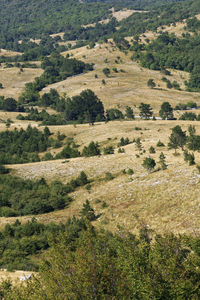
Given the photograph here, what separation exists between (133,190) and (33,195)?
1644 centimetres

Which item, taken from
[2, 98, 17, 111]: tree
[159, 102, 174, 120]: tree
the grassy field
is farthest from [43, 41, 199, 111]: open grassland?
the grassy field

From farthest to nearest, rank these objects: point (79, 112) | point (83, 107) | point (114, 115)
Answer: point (114, 115)
point (79, 112)
point (83, 107)

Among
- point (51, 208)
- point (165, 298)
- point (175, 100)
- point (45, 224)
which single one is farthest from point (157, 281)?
point (175, 100)

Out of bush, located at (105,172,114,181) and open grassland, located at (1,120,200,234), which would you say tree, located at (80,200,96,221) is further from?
bush, located at (105,172,114,181)

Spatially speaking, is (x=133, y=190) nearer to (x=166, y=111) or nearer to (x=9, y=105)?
(x=166, y=111)

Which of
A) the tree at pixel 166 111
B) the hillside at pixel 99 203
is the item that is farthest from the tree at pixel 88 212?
the tree at pixel 166 111

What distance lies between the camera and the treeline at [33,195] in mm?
52438

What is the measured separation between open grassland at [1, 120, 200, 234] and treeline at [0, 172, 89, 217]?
1717mm

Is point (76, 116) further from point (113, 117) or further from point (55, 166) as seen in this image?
point (55, 166)

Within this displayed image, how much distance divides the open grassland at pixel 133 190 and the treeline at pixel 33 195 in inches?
67.6

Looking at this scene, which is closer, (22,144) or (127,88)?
(22,144)

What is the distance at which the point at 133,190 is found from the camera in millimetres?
50375

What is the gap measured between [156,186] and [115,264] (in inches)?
1093

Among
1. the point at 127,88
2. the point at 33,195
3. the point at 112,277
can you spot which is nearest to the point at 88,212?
the point at 33,195
